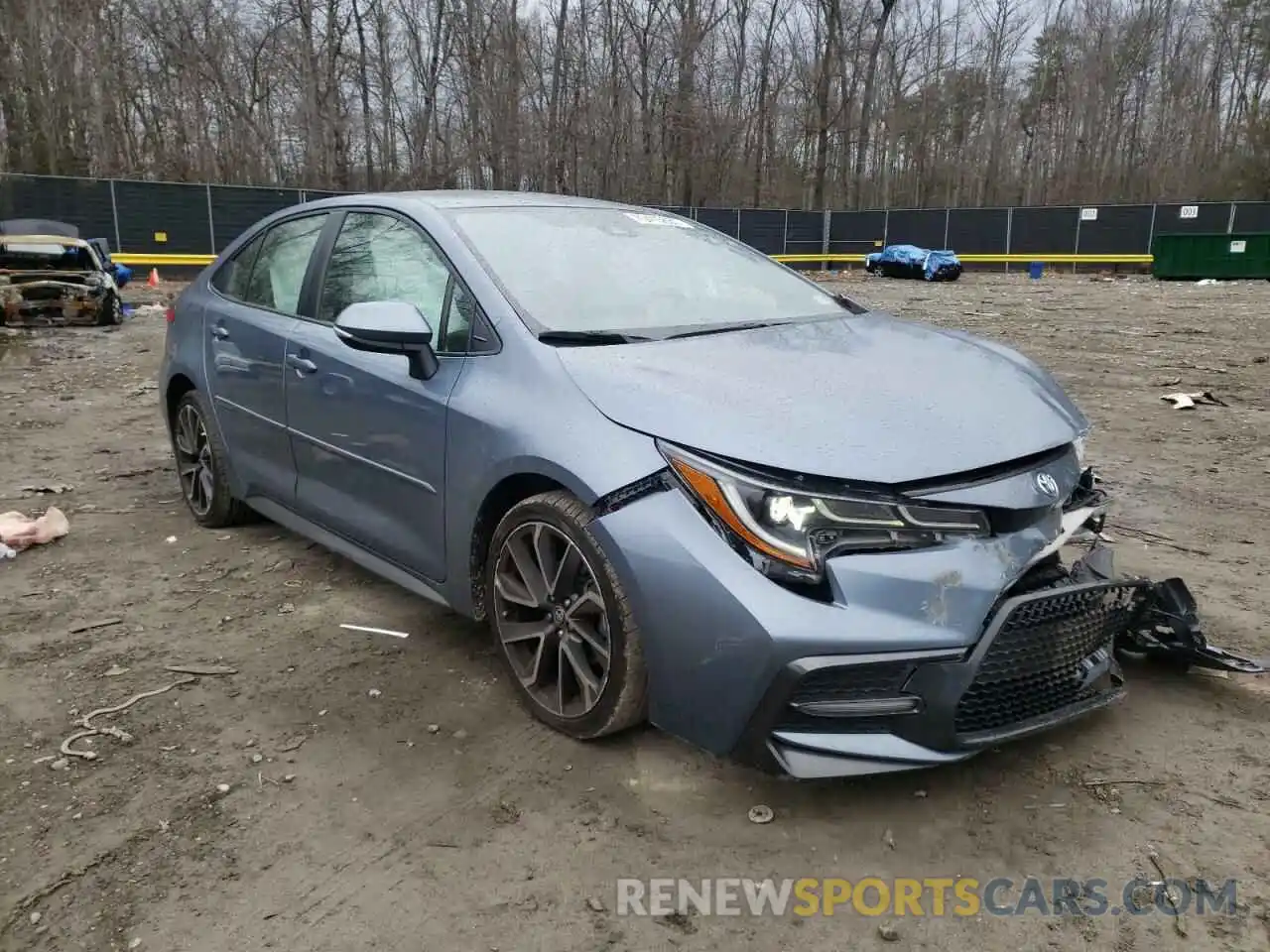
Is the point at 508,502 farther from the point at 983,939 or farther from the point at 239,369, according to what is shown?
the point at 239,369

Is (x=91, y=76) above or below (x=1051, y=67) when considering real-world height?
below

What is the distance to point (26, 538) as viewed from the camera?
4578 mm

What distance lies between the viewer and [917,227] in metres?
35.8

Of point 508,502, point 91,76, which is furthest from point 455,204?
point 91,76

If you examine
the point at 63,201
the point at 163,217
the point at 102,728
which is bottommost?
the point at 102,728

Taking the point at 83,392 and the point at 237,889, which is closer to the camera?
the point at 237,889

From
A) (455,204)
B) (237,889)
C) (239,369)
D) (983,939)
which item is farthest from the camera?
(239,369)

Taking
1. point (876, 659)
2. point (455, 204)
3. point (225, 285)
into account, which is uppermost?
point (455, 204)

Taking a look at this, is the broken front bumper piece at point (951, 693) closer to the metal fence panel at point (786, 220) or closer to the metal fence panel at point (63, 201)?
the metal fence panel at point (786, 220)

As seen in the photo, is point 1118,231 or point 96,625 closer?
point 96,625

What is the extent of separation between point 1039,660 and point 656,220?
241 cm

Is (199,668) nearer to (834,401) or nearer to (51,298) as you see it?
(834,401)

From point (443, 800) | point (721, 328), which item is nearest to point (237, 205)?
point (721, 328)

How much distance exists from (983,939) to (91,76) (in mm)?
37915
